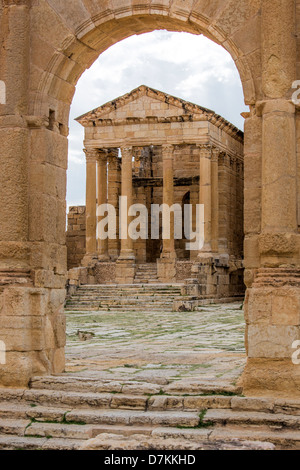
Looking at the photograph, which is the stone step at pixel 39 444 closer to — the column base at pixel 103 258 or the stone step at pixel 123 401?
the stone step at pixel 123 401

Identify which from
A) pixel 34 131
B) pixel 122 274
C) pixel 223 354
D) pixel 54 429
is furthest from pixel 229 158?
pixel 54 429

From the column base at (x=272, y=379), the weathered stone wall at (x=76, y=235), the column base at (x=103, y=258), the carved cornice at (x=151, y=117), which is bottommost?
the column base at (x=272, y=379)

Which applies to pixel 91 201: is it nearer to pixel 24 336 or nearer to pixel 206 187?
pixel 206 187

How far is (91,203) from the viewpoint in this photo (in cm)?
2959

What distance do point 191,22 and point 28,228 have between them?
2914 mm

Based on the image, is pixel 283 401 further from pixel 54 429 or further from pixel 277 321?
pixel 54 429

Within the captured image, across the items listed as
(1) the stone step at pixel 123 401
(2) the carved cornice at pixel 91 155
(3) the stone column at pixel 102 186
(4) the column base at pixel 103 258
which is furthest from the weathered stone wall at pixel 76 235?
(1) the stone step at pixel 123 401

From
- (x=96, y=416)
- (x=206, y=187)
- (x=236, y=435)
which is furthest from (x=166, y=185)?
(x=236, y=435)

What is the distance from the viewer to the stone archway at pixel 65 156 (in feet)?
21.5

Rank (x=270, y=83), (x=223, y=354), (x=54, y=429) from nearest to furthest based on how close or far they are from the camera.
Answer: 1. (x=54, y=429)
2. (x=270, y=83)
3. (x=223, y=354)

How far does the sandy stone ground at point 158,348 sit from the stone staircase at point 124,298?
3.36m

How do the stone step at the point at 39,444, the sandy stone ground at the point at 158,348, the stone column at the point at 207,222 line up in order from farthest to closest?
1. the stone column at the point at 207,222
2. the sandy stone ground at the point at 158,348
3. the stone step at the point at 39,444

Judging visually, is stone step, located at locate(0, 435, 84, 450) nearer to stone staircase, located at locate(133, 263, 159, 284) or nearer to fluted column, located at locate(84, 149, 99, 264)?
stone staircase, located at locate(133, 263, 159, 284)

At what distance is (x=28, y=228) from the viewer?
7625 mm
